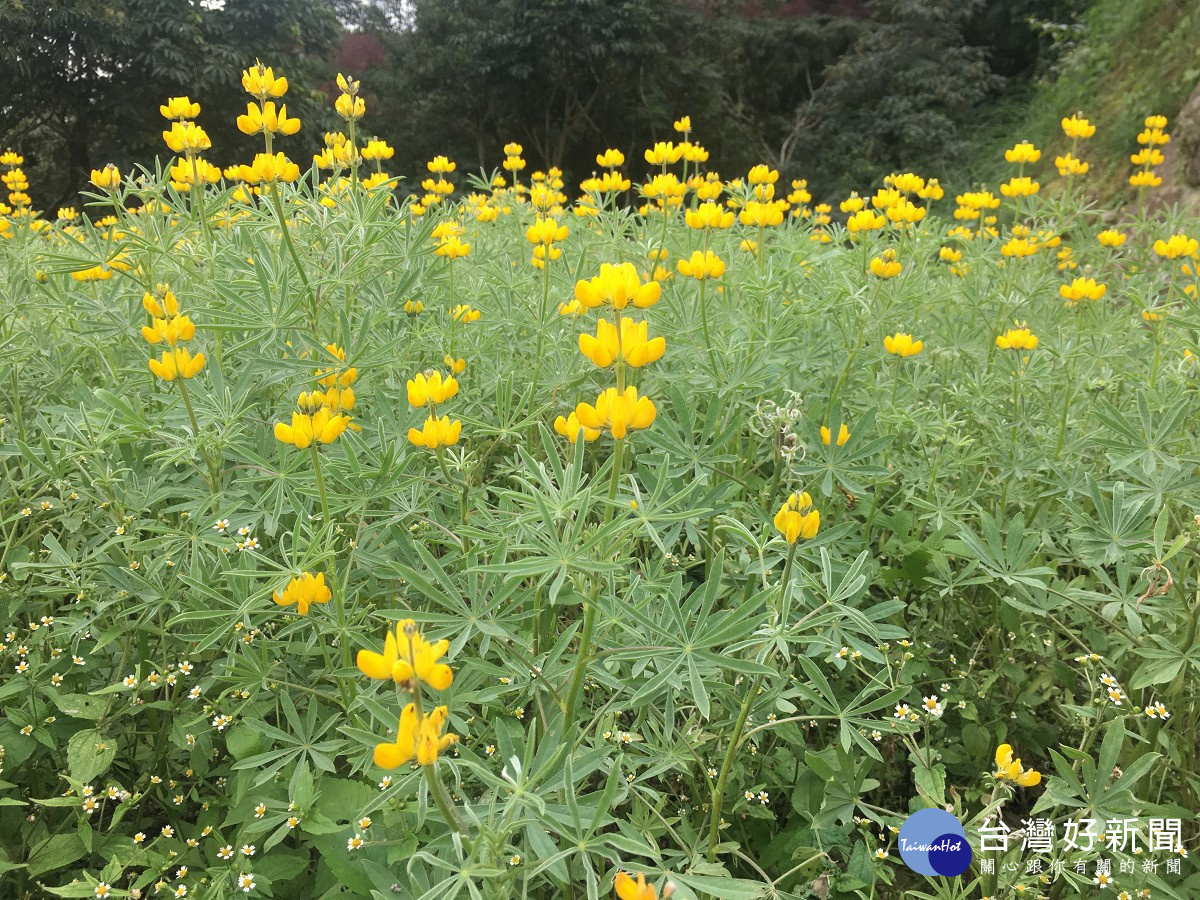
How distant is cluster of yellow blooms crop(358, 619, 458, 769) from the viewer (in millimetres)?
775

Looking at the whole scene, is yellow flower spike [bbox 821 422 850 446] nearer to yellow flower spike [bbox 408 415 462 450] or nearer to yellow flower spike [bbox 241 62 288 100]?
yellow flower spike [bbox 408 415 462 450]

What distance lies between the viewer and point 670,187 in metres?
2.55

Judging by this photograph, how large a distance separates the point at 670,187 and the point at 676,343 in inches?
25.2

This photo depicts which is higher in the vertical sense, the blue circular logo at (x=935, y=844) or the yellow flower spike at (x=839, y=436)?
the yellow flower spike at (x=839, y=436)

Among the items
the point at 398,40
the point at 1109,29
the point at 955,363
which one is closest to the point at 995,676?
the point at 955,363

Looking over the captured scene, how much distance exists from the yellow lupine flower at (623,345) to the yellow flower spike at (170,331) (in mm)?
925

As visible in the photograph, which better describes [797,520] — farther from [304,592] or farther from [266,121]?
[266,121]

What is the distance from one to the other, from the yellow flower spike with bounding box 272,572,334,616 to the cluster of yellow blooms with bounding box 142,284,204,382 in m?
0.55

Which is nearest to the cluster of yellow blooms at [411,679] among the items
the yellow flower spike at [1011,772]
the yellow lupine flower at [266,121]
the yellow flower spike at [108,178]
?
the yellow flower spike at [1011,772]

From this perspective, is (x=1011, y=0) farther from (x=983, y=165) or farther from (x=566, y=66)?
(x=566, y=66)

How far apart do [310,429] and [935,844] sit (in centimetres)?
130

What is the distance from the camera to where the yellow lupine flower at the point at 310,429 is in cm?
125

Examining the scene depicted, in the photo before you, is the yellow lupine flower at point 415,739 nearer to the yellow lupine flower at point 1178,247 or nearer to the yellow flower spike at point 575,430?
the yellow flower spike at point 575,430

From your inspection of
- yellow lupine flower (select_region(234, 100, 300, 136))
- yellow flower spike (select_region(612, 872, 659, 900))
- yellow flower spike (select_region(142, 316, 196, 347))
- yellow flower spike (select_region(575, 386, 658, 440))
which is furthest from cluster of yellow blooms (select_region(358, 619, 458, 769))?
yellow lupine flower (select_region(234, 100, 300, 136))
